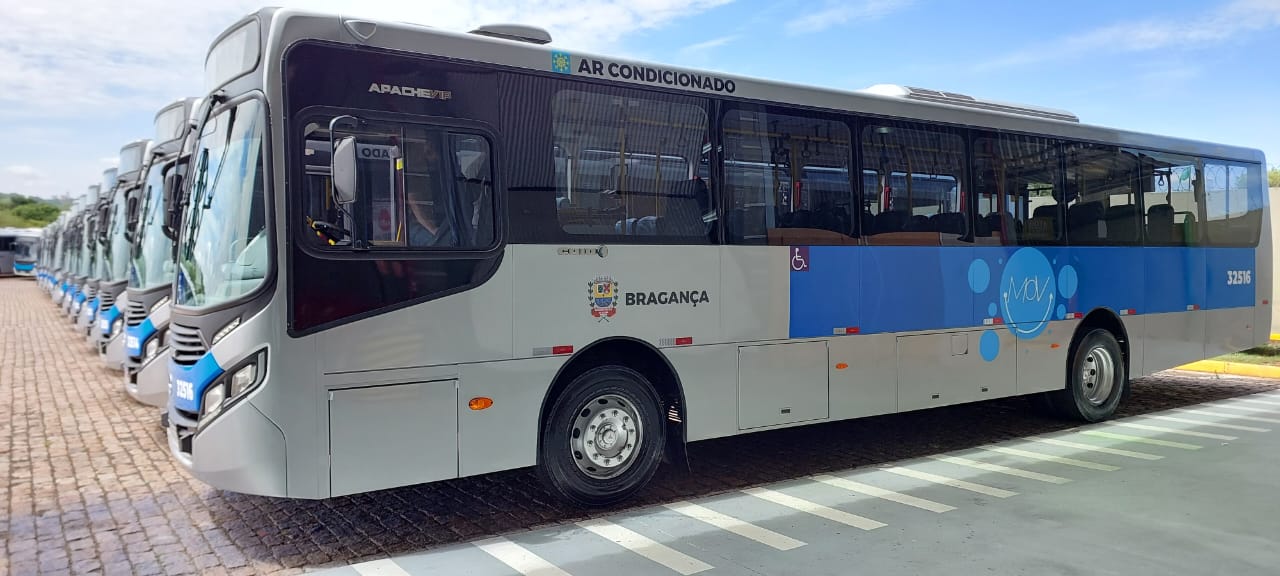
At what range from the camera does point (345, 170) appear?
5.18 metres

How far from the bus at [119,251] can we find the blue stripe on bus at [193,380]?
7124 millimetres

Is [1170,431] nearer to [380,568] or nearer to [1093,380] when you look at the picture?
[1093,380]

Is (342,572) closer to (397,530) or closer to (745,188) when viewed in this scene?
(397,530)

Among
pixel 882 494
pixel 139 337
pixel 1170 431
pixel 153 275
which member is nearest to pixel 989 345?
pixel 1170 431

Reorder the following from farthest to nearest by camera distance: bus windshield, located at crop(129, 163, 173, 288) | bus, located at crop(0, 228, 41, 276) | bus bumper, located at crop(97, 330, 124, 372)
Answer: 1. bus, located at crop(0, 228, 41, 276)
2. bus bumper, located at crop(97, 330, 124, 372)
3. bus windshield, located at crop(129, 163, 173, 288)

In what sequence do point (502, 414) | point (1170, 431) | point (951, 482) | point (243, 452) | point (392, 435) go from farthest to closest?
point (1170, 431) → point (951, 482) → point (502, 414) → point (392, 435) → point (243, 452)

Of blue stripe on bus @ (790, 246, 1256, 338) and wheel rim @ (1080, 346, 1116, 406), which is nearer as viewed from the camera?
blue stripe on bus @ (790, 246, 1256, 338)

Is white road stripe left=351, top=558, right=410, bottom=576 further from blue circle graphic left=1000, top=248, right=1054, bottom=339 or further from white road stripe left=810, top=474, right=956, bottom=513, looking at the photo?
blue circle graphic left=1000, top=248, right=1054, bottom=339

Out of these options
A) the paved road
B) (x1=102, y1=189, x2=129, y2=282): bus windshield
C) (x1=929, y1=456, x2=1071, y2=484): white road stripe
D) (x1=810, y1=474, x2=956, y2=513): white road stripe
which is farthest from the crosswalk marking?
(x1=102, y1=189, x2=129, y2=282): bus windshield

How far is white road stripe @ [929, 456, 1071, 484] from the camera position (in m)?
7.54

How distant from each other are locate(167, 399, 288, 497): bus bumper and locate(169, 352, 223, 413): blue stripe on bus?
0.23 m

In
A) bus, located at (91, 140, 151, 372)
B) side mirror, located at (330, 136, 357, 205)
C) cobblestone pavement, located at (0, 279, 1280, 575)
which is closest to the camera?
side mirror, located at (330, 136, 357, 205)

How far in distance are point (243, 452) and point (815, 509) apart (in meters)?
3.84

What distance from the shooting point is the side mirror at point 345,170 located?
5.18 m
